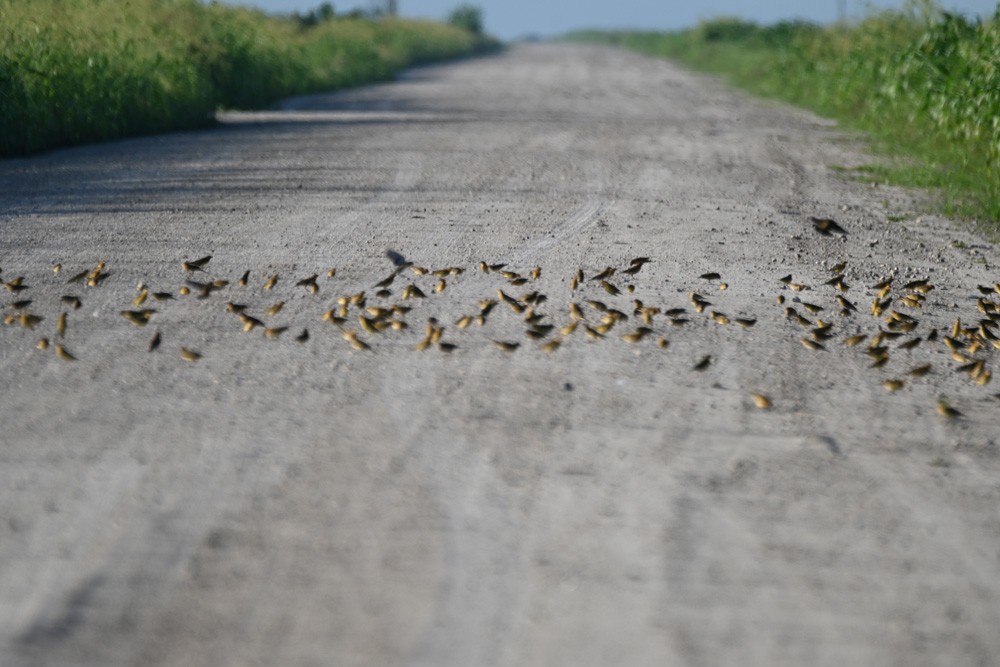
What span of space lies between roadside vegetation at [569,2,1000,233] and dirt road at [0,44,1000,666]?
2410 mm

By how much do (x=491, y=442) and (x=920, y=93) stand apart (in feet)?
36.8

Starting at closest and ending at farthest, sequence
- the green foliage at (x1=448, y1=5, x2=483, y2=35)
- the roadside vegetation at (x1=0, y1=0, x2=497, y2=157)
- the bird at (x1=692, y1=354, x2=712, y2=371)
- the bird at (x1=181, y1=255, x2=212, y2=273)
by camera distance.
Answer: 1. the bird at (x1=692, y1=354, x2=712, y2=371)
2. the bird at (x1=181, y1=255, x2=212, y2=273)
3. the roadside vegetation at (x1=0, y1=0, x2=497, y2=157)
4. the green foliage at (x1=448, y1=5, x2=483, y2=35)

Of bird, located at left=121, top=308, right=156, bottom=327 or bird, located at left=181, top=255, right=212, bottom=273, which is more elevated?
bird, located at left=121, top=308, right=156, bottom=327

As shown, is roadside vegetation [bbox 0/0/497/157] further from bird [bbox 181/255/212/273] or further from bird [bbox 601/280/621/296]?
bird [bbox 601/280/621/296]

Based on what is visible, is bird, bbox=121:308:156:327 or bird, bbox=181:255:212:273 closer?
bird, bbox=121:308:156:327

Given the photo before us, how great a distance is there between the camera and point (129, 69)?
13.9 metres

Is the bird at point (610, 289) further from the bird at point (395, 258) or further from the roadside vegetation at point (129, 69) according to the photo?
the roadside vegetation at point (129, 69)

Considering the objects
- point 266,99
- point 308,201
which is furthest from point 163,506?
point 266,99

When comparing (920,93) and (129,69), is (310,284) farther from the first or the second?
(920,93)

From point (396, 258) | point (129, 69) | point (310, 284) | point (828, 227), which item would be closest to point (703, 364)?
point (310, 284)

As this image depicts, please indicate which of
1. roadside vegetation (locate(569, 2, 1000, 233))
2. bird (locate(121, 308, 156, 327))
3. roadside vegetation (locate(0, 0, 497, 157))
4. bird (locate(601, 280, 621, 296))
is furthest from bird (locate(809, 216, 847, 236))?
roadside vegetation (locate(0, 0, 497, 157))

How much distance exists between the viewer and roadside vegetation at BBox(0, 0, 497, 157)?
11777mm

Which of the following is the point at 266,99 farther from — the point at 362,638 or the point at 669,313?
the point at 362,638

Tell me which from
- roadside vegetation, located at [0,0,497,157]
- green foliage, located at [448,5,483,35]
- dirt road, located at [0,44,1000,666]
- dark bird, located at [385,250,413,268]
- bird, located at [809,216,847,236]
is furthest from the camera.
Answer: green foliage, located at [448,5,483,35]
